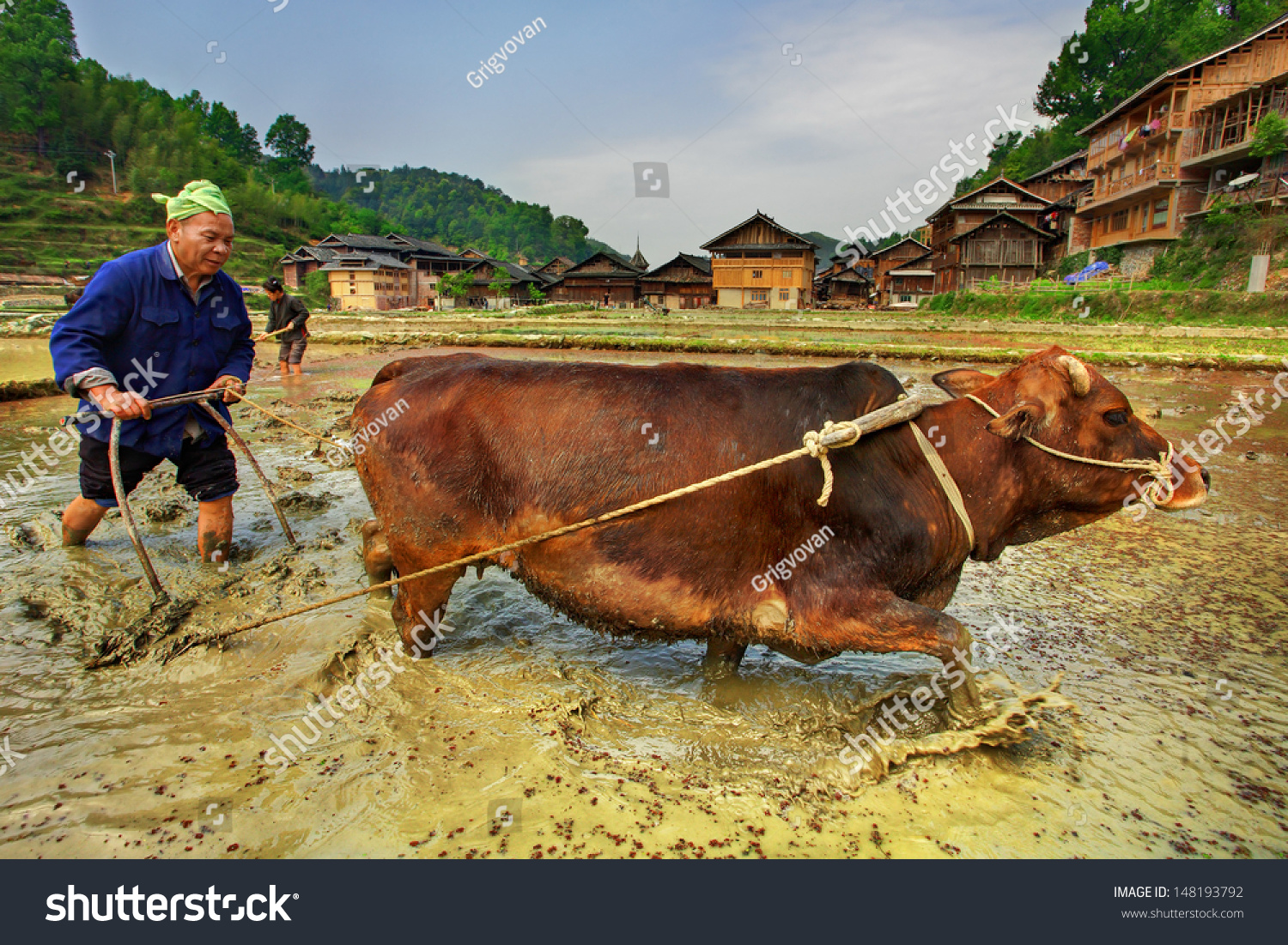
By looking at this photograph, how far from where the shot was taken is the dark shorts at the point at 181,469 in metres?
4.72

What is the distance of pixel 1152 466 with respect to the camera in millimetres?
3406

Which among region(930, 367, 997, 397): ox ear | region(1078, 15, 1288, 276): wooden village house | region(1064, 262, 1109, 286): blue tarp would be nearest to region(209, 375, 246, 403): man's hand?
region(930, 367, 997, 397): ox ear

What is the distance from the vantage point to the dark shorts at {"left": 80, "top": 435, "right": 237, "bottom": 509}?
4.72m

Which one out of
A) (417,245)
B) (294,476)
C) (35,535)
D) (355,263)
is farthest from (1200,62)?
(417,245)

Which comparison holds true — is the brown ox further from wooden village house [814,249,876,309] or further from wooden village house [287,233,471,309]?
wooden village house [287,233,471,309]

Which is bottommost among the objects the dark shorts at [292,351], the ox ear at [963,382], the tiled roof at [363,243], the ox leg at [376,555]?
the ox leg at [376,555]

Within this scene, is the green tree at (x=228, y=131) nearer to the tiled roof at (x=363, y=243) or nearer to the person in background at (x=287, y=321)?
the tiled roof at (x=363, y=243)

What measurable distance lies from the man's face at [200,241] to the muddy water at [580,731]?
7.21 feet

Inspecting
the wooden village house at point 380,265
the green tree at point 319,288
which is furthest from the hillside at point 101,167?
the green tree at point 319,288

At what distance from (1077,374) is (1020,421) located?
35 cm

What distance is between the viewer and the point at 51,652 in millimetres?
4062

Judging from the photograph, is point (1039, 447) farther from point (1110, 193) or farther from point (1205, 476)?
point (1110, 193)

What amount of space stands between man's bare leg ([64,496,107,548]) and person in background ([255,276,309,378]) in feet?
30.2
